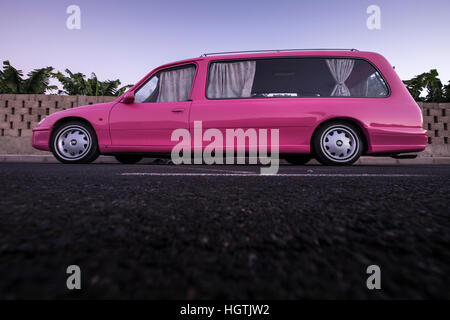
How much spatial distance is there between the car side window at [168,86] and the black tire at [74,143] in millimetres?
906

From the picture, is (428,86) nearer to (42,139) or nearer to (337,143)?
(337,143)

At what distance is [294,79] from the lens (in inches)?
169

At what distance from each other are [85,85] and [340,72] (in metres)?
11.9

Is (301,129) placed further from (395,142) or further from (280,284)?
(280,284)

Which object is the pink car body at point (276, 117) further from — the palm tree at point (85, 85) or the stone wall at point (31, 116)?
the palm tree at point (85, 85)

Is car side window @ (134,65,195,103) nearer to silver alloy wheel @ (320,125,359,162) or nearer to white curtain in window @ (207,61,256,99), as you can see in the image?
white curtain in window @ (207,61,256,99)

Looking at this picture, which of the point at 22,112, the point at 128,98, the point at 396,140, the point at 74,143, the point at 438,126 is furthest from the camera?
the point at 22,112

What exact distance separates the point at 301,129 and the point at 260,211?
9.86ft

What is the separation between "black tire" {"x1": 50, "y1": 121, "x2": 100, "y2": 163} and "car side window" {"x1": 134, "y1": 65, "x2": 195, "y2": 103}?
2.97ft

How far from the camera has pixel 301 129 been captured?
3748 millimetres

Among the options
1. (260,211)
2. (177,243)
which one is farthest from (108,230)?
(260,211)

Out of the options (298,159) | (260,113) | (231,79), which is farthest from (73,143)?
(298,159)

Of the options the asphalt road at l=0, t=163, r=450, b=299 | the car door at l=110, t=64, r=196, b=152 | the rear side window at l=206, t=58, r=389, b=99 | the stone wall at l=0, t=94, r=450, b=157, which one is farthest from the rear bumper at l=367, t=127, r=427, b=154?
the stone wall at l=0, t=94, r=450, b=157

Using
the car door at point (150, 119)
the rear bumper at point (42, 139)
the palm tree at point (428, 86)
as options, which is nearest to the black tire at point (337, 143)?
the car door at point (150, 119)
